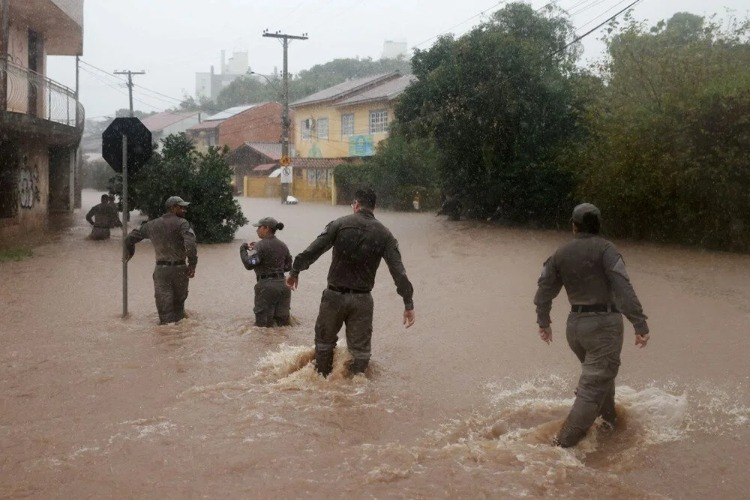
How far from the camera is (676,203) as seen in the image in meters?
19.7

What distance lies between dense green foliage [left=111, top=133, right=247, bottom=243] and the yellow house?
2162cm

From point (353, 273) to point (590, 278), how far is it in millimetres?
2336

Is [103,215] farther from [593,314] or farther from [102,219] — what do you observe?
[593,314]

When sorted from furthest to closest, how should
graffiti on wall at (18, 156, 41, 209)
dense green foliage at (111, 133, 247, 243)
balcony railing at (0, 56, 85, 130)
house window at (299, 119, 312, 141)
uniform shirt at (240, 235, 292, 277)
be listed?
house window at (299, 119, 312, 141), dense green foliage at (111, 133, 247, 243), graffiti on wall at (18, 156, 41, 209), balcony railing at (0, 56, 85, 130), uniform shirt at (240, 235, 292, 277)

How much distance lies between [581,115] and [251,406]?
64.9 ft

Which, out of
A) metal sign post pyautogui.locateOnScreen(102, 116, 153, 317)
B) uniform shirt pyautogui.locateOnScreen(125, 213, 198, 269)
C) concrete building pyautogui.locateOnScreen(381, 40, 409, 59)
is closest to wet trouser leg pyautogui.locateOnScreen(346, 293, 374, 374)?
uniform shirt pyautogui.locateOnScreen(125, 213, 198, 269)

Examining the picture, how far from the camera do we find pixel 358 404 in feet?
23.5

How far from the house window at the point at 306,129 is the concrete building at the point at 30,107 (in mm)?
27720

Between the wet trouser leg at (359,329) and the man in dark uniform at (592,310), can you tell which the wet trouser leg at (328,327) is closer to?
the wet trouser leg at (359,329)

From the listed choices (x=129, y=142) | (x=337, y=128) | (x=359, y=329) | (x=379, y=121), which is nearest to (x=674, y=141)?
(x=129, y=142)

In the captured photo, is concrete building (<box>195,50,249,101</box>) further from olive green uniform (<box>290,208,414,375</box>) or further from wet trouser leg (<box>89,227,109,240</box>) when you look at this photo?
olive green uniform (<box>290,208,414,375</box>)

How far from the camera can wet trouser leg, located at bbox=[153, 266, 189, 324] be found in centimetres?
1013

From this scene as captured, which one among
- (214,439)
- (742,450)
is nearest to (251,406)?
(214,439)

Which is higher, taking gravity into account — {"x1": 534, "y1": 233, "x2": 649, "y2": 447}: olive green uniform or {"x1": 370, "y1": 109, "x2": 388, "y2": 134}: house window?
{"x1": 370, "y1": 109, "x2": 388, "y2": 134}: house window
